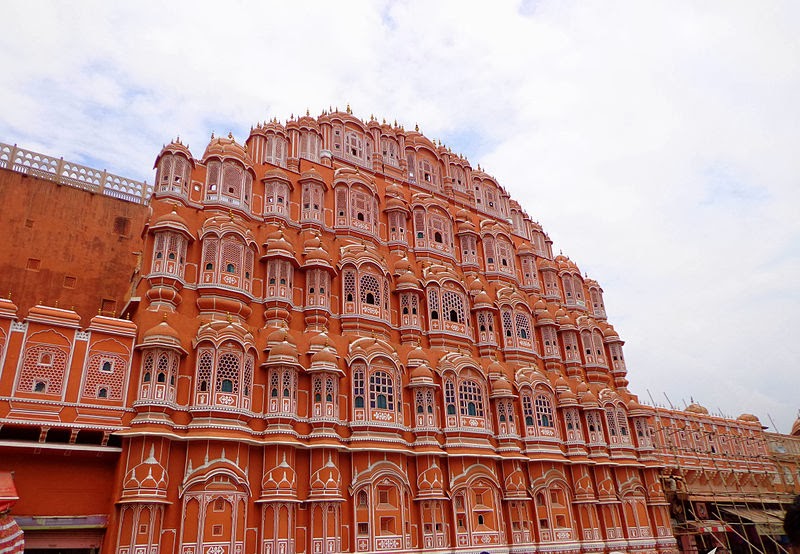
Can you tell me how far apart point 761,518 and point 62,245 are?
40.2 m

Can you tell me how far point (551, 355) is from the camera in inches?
1252

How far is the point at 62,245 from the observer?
24.4 m

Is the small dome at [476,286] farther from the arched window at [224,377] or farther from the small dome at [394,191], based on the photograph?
the arched window at [224,377]

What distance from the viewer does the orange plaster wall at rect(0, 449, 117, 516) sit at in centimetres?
1614

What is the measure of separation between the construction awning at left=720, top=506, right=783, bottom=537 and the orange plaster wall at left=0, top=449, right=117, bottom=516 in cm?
3307

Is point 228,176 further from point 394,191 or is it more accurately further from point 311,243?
point 394,191

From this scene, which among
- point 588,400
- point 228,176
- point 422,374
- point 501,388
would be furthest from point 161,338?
point 588,400

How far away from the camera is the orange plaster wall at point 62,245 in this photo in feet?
75.2

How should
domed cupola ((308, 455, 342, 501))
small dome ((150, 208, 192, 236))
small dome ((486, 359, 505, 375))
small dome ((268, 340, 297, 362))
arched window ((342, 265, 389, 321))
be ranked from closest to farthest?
1. domed cupola ((308, 455, 342, 501))
2. small dome ((268, 340, 297, 362))
3. small dome ((150, 208, 192, 236))
4. arched window ((342, 265, 389, 321))
5. small dome ((486, 359, 505, 375))

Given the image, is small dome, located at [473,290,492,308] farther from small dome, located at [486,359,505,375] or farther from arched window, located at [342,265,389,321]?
arched window, located at [342,265,389,321]

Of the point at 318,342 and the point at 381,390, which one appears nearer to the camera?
the point at 318,342

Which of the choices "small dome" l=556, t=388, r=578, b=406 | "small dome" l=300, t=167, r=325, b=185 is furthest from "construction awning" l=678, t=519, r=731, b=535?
"small dome" l=300, t=167, r=325, b=185

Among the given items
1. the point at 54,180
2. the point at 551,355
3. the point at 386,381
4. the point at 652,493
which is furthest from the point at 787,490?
the point at 54,180

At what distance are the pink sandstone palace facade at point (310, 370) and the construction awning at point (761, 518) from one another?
0.32 metres
